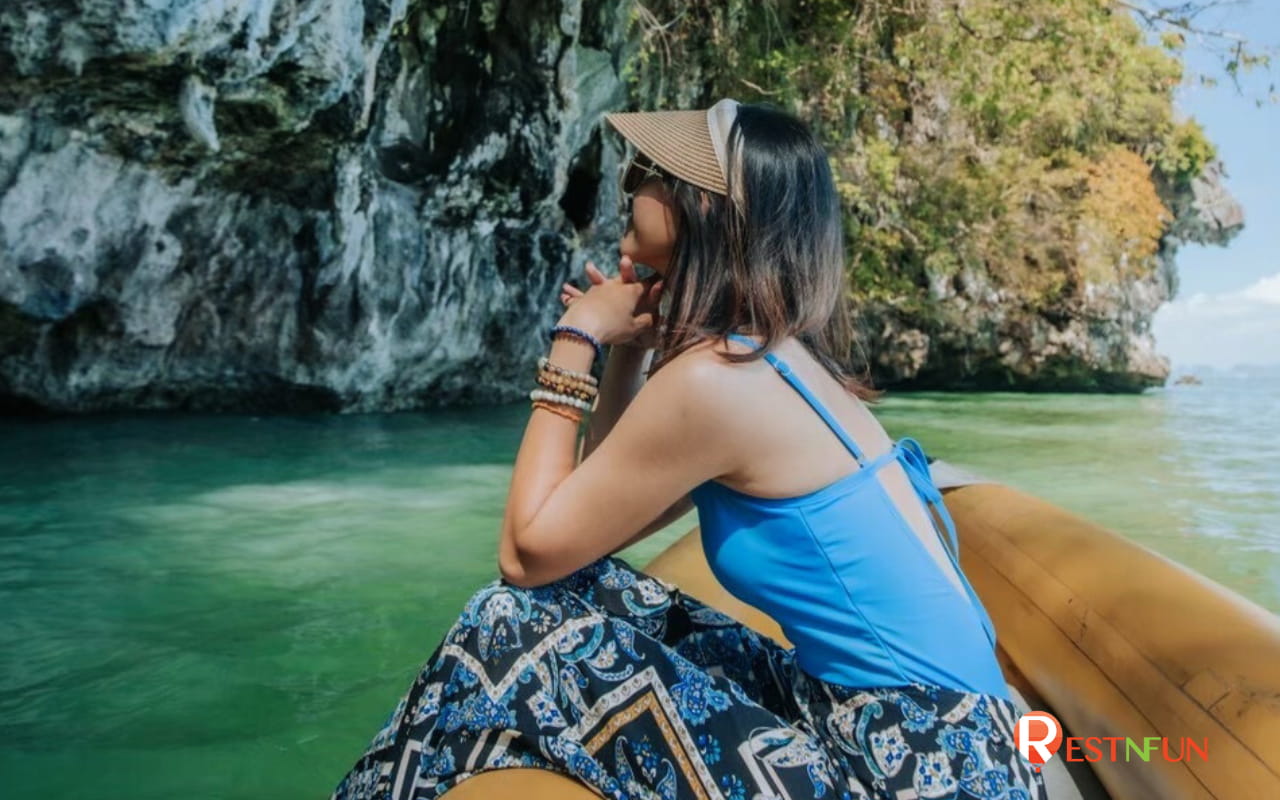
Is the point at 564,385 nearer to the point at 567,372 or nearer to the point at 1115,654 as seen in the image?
the point at 567,372

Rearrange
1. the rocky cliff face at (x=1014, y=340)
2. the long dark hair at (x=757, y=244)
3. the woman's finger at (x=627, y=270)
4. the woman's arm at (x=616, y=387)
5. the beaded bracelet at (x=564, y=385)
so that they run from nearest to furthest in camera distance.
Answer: the long dark hair at (x=757, y=244), the beaded bracelet at (x=564, y=385), the woman's finger at (x=627, y=270), the woman's arm at (x=616, y=387), the rocky cliff face at (x=1014, y=340)

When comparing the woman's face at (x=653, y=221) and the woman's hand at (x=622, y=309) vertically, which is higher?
the woman's face at (x=653, y=221)

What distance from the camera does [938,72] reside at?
28.6 ft

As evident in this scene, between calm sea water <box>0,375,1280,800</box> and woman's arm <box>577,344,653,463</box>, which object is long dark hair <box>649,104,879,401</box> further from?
calm sea water <box>0,375,1280,800</box>

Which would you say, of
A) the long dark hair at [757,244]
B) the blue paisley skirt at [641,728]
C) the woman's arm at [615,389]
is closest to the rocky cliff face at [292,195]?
the woman's arm at [615,389]

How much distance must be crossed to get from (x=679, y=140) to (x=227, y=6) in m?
4.34

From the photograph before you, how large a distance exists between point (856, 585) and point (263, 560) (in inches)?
121

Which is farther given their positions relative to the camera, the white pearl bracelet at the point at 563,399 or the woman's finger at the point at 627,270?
the woman's finger at the point at 627,270

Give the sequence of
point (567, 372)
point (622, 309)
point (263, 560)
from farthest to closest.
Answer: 1. point (263, 560)
2. point (622, 309)
3. point (567, 372)

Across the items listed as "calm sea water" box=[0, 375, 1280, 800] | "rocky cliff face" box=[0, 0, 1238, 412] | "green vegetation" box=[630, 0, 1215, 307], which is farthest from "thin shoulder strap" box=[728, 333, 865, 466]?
"green vegetation" box=[630, 0, 1215, 307]

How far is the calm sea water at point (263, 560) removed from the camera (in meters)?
2.32

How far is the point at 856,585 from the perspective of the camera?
48.1 inches

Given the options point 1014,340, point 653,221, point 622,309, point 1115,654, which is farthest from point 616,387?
point 1014,340

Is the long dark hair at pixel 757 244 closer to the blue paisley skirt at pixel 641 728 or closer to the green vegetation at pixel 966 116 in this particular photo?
the blue paisley skirt at pixel 641 728
